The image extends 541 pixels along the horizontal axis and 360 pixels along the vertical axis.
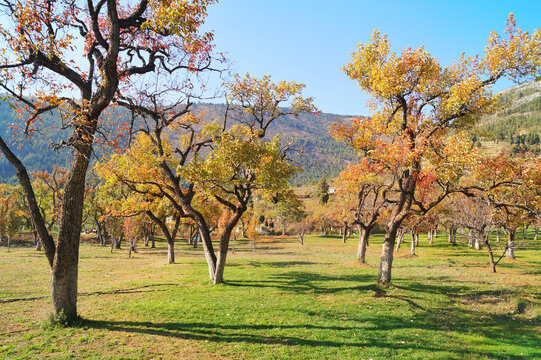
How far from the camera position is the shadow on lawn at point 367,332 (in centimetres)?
960

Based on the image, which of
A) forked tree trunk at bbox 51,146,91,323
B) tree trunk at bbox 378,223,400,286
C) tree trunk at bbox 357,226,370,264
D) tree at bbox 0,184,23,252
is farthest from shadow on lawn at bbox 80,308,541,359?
tree at bbox 0,184,23,252

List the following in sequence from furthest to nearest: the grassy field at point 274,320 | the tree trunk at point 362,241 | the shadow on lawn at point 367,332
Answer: the tree trunk at point 362,241, the shadow on lawn at point 367,332, the grassy field at point 274,320

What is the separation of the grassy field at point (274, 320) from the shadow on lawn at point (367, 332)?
0.04 meters

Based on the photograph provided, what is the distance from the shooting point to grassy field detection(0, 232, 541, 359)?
9023 mm

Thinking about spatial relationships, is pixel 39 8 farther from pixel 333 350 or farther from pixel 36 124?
pixel 333 350

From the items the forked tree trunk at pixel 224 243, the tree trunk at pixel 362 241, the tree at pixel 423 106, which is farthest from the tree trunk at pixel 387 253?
the tree trunk at pixel 362 241

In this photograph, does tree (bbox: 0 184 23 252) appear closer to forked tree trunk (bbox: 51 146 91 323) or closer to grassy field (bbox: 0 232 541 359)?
grassy field (bbox: 0 232 541 359)

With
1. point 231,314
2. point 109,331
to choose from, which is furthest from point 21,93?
point 231,314

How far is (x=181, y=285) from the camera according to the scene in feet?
61.0

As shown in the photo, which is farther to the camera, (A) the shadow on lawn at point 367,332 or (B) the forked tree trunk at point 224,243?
(B) the forked tree trunk at point 224,243

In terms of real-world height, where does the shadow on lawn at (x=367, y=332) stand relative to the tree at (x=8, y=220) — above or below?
below

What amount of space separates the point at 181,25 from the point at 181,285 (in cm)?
1504

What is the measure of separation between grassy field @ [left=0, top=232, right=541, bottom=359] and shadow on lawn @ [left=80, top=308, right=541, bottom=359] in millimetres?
38

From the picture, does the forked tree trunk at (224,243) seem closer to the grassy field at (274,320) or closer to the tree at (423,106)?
Answer: the grassy field at (274,320)
